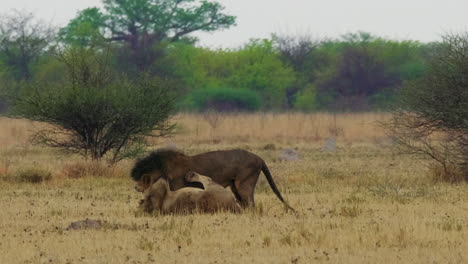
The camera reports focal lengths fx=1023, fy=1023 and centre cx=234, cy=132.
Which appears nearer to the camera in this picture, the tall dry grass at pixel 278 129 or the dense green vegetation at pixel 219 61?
the tall dry grass at pixel 278 129

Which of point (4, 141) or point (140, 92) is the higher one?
point (140, 92)

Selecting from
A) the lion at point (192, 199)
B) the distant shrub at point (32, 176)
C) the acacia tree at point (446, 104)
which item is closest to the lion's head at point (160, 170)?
the lion at point (192, 199)

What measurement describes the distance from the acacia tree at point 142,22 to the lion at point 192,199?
177 ft

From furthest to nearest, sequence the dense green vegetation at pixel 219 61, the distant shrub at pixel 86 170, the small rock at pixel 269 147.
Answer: the dense green vegetation at pixel 219 61, the small rock at pixel 269 147, the distant shrub at pixel 86 170

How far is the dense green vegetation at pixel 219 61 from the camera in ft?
209

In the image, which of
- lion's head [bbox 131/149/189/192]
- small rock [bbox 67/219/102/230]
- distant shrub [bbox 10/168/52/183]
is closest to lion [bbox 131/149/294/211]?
lion's head [bbox 131/149/189/192]

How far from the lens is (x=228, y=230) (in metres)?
11.6

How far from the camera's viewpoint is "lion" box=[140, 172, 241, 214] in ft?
43.6

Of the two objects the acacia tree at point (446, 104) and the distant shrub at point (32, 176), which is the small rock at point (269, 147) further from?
the distant shrub at point (32, 176)

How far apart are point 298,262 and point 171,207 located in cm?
406

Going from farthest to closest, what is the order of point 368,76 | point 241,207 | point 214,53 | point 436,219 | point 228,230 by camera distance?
point 214,53
point 368,76
point 241,207
point 436,219
point 228,230

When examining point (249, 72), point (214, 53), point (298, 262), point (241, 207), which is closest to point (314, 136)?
point (241, 207)

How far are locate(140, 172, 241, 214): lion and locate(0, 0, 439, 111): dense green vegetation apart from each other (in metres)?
44.5

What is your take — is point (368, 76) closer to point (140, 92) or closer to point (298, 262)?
point (140, 92)
